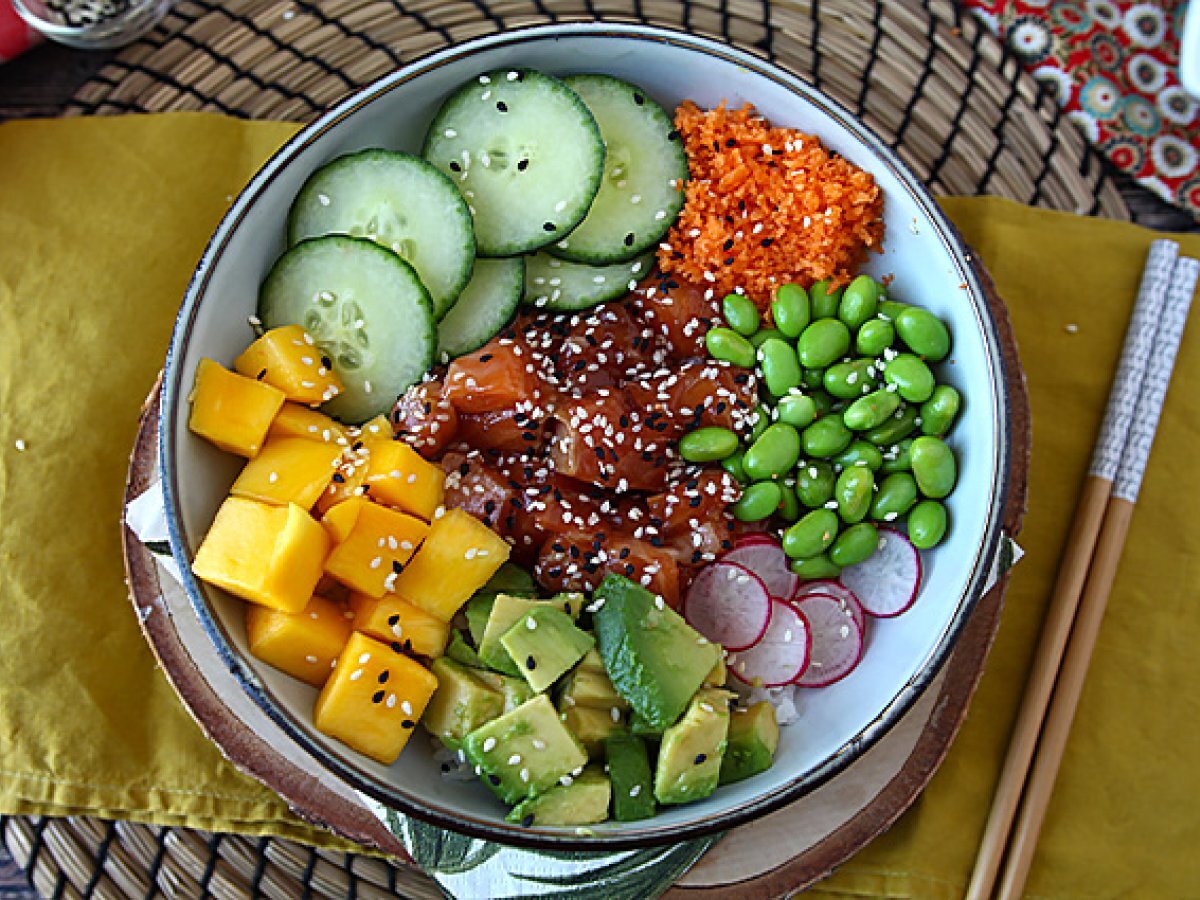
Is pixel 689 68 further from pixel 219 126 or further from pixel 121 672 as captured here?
pixel 121 672

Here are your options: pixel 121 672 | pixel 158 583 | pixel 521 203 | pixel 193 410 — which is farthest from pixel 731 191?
pixel 121 672

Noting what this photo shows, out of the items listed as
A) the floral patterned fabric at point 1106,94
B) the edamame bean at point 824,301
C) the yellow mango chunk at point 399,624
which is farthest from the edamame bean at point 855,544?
the floral patterned fabric at point 1106,94

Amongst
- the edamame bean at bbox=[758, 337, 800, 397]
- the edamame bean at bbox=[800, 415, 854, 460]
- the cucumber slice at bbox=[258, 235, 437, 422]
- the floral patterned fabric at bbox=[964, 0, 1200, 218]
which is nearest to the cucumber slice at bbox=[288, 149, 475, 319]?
the cucumber slice at bbox=[258, 235, 437, 422]

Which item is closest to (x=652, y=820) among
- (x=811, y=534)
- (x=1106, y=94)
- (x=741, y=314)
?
(x=811, y=534)

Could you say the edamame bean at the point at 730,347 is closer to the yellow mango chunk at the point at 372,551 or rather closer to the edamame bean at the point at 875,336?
the edamame bean at the point at 875,336

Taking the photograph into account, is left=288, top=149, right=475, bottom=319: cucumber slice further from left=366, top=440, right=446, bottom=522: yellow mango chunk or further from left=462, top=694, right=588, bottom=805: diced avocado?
left=462, top=694, right=588, bottom=805: diced avocado

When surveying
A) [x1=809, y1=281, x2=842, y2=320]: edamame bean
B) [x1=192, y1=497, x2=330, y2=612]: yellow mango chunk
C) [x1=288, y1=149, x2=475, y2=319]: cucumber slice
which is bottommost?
[x1=192, y1=497, x2=330, y2=612]: yellow mango chunk
